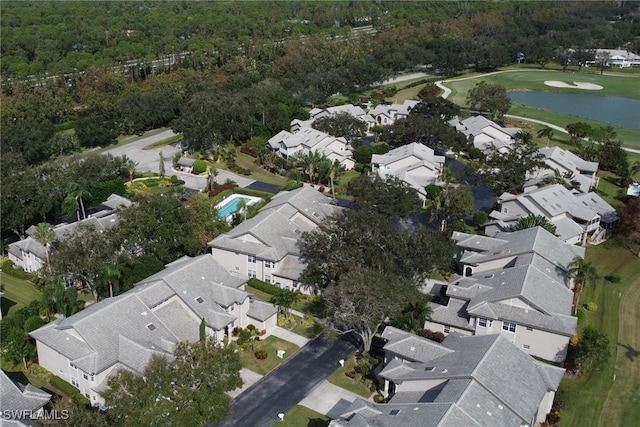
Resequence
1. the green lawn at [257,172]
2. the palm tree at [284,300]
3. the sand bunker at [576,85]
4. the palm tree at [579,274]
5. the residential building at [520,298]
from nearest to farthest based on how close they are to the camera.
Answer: the residential building at [520,298]
the palm tree at [284,300]
the palm tree at [579,274]
the green lawn at [257,172]
the sand bunker at [576,85]

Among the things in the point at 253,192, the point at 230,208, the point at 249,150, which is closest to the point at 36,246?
the point at 230,208

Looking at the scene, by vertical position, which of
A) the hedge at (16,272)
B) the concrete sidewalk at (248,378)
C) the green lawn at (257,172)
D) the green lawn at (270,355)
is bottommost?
the green lawn at (257,172)

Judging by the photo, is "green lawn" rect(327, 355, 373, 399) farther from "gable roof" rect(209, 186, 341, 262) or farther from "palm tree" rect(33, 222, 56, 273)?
"palm tree" rect(33, 222, 56, 273)

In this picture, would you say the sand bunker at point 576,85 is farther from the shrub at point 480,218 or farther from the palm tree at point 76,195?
the palm tree at point 76,195

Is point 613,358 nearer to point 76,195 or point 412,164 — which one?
point 412,164

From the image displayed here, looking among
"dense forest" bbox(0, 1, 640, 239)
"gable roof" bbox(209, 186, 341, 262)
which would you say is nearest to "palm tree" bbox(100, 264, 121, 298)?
"gable roof" bbox(209, 186, 341, 262)

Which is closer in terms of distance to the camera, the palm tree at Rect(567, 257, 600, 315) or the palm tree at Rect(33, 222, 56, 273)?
the palm tree at Rect(567, 257, 600, 315)

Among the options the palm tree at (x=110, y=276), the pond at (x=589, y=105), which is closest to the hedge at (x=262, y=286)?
the palm tree at (x=110, y=276)

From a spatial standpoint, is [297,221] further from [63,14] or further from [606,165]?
[63,14]
